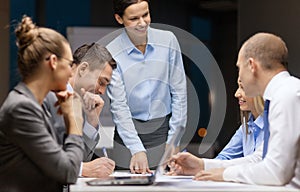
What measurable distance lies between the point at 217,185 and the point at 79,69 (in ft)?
3.81

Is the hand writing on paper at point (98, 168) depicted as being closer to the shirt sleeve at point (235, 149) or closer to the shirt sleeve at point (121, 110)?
the shirt sleeve at point (121, 110)

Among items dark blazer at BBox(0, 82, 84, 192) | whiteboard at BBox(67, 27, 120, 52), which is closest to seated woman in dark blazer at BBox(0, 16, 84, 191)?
dark blazer at BBox(0, 82, 84, 192)

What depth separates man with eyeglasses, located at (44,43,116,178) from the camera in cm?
270

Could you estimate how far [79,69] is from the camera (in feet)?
10.1

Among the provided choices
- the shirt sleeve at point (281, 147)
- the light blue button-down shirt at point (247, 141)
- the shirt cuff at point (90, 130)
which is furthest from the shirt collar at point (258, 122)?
the shirt cuff at point (90, 130)

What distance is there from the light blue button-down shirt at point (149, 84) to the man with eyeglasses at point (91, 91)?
0.48 ft

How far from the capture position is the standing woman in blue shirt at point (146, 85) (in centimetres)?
329

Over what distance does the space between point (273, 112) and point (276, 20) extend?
2857 millimetres

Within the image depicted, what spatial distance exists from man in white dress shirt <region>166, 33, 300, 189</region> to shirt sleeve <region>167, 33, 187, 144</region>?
3.00ft

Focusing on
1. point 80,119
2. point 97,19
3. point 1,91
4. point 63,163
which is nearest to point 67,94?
point 80,119

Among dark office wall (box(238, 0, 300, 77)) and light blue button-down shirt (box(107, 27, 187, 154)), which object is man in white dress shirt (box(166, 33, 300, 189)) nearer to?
light blue button-down shirt (box(107, 27, 187, 154))

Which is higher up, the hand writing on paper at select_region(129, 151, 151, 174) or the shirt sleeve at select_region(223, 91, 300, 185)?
the shirt sleeve at select_region(223, 91, 300, 185)

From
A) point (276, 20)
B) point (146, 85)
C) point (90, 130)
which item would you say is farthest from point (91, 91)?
point (276, 20)

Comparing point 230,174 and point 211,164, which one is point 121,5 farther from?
point 230,174
